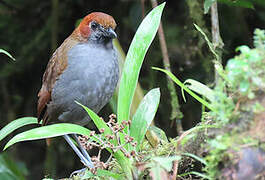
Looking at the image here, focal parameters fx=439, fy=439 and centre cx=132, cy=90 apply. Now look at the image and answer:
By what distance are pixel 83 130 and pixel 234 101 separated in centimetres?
80

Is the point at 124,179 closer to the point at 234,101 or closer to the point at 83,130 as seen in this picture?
the point at 83,130

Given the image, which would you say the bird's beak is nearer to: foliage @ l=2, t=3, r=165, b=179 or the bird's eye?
the bird's eye

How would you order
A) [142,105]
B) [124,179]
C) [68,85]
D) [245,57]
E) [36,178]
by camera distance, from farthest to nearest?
[36,178]
[68,85]
[142,105]
[124,179]
[245,57]

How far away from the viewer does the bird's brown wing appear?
3199mm

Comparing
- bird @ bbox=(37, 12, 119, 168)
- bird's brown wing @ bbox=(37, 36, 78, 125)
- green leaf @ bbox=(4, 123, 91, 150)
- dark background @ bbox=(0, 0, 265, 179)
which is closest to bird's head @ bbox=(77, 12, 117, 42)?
bird @ bbox=(37, 12, 119, 168)

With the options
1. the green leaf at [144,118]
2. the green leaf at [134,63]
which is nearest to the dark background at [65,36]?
the green leaf at [134,63]

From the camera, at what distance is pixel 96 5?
491 cm

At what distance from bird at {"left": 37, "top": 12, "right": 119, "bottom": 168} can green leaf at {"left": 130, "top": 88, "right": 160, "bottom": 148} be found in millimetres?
920

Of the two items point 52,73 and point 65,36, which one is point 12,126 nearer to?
point 52,73

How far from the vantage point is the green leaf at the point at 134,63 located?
7.72ft

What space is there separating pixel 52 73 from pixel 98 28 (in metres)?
0.48

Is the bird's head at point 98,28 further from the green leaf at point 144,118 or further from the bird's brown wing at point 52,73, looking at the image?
the green leaf at point 144,118

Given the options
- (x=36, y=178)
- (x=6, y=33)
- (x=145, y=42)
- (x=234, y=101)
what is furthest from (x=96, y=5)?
(x=234, y=101)

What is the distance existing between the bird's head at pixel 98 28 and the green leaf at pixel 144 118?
103cm
